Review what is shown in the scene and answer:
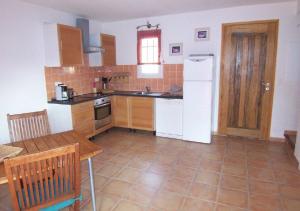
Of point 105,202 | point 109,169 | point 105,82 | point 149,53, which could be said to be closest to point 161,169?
point 109,169

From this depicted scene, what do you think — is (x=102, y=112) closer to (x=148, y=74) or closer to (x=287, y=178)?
(x=148, y=74)

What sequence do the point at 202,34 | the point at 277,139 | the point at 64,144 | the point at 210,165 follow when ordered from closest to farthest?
1. the point at 64,144
2. the point at 210,165
3. the point at 277,139
4. the point at 202,34

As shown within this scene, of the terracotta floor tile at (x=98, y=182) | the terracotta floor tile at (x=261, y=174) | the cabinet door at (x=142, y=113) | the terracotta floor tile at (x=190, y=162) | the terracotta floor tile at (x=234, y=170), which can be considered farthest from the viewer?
the cabinet door at (x=142, y=113)

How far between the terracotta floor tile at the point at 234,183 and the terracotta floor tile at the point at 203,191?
17 cm

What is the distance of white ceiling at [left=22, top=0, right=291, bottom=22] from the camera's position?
3.34 m

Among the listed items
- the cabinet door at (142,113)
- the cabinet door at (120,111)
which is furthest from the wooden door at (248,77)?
the cabinet door at (120,111)

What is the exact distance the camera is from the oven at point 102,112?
13.7ft

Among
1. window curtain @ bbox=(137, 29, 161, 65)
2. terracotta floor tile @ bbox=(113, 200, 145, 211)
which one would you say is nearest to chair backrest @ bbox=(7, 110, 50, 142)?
terracotta floor tile @ bbox=(113, 200, 145, 211)

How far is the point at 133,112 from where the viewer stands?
14.6ft

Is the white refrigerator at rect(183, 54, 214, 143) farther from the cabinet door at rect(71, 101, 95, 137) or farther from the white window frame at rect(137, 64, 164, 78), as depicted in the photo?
the cabinet door at rect(71, 101, 95, 137)

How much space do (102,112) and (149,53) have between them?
1.62m

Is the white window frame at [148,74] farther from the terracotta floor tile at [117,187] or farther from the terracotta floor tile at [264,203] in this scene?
the terracotta floor tile at [264,203]

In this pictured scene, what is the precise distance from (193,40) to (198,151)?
2135 millimetres

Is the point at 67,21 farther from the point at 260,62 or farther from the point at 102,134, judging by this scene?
the point at 260,62
